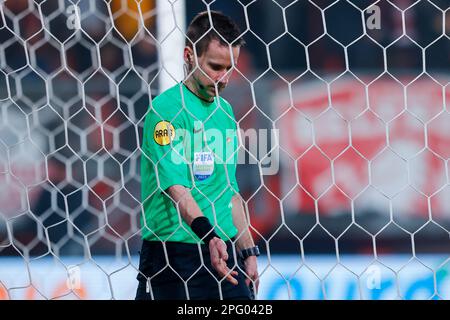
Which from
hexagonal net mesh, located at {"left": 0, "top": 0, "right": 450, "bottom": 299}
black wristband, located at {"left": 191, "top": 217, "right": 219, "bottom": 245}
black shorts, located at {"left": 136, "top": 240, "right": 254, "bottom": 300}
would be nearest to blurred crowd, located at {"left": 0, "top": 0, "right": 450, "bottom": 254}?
hexagonal net mesh, located at {"left": 0, "top": 0, "right": 450, "bottom": 299}

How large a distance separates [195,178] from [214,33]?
0.75ft

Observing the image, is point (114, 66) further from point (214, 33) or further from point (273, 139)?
point (214, 33)

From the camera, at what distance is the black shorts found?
1.47 meters

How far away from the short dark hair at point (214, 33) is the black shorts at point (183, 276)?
1.04ft

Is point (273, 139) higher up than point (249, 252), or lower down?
higher up

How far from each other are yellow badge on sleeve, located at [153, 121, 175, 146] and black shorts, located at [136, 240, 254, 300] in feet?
0.57

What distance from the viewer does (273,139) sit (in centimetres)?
248

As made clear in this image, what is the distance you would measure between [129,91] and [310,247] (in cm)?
65

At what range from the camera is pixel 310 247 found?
253 centimetres

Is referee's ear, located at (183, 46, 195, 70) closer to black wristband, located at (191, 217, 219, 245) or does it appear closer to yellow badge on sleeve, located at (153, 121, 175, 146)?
yellow badge on sleeve, located at (153, 121, 175, 146)

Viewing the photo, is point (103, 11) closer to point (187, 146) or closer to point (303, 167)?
point (303, 167)

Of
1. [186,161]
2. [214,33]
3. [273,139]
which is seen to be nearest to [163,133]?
[186,161]
